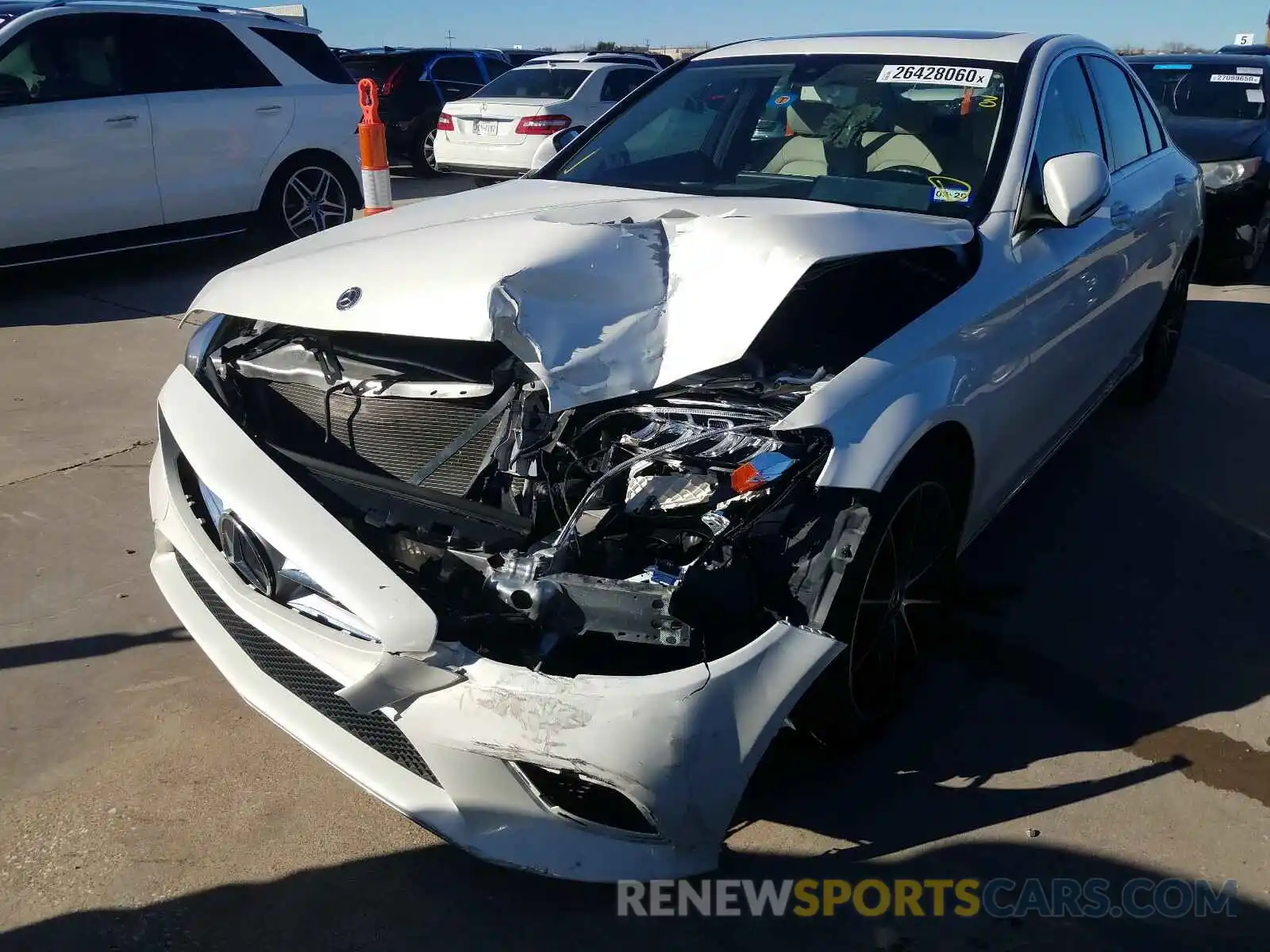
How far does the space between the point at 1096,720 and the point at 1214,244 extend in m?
6.99

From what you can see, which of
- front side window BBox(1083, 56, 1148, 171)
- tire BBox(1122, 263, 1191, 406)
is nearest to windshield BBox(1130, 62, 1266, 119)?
tire BBox(1122, 263, 1191, 406)

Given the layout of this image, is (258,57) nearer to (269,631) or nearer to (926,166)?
(926,166)

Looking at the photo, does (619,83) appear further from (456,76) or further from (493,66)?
(493,66)

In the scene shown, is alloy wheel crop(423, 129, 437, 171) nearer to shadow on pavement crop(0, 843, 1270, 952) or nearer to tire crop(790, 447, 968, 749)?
tire crop(790, 447, 968, 749)

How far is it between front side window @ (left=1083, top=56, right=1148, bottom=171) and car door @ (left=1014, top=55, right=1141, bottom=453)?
0.46ft

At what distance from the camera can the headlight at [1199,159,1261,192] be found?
326 inches

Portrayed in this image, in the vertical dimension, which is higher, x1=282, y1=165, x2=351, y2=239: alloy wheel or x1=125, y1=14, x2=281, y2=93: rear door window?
x1=125, y1=14, x2=281, y2=93: rear door window

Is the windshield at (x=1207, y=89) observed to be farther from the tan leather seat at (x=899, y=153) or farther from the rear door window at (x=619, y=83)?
the tan leather seat at (x=899, y=153)

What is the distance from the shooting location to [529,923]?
232 centimetres

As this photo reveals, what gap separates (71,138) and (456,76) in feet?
28.4

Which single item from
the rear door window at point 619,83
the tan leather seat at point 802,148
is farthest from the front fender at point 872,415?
the rear door window at point 619,83

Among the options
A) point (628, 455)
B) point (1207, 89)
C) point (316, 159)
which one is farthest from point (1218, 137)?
point (628, 455)

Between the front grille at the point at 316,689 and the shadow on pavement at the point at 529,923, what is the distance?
1.08 feet

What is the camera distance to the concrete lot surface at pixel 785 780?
2334 mm
